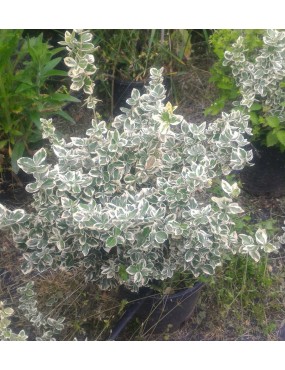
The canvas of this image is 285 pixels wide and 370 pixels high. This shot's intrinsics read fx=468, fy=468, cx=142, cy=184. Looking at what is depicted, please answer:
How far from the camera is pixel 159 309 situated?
6.89 ft

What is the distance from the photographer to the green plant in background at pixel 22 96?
233 centimetres

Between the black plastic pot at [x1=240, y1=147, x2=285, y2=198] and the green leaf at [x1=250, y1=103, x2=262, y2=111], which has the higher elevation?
the green leaf at [x1=250, y1=103, x2=262, y2=111]

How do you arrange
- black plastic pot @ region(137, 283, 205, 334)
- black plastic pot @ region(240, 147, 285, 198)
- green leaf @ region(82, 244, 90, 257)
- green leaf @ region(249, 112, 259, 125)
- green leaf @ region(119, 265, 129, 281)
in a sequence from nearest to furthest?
green leaf @ region(82, 244, 90, 257), green leaf @ region(119, 265, 129, 281), black plastic pot @ region(137, 283, 205, 334), green leaf @ region(249, 112, 259, 125), black plastic pot @ region(240, 147, 285, 198)

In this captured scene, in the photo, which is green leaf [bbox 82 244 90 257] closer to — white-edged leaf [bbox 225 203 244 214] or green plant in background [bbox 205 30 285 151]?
→ white-edged leaf [bbox 225 203 244 214]

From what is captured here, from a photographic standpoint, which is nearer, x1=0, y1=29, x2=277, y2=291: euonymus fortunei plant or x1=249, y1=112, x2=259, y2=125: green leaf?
x1=0, y1=29, x2=277, y2=291: euonymus fortunei plant

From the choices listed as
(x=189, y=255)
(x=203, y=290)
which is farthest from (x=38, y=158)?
(x=203, y=290)

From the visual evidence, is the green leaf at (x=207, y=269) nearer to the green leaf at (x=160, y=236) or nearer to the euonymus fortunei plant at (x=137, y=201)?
the euonymus fortunei plant at (x=137, y=201)

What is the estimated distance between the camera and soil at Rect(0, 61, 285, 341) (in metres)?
2.27

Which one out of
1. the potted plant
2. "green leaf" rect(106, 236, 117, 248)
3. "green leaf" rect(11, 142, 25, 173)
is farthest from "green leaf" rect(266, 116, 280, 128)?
"green leaf" rect(11, 142, 25, 173)

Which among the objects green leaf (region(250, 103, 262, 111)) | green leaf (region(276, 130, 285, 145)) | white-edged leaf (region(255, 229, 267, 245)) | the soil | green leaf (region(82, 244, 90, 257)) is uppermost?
green leaf (region(250, 103, 262, 111))

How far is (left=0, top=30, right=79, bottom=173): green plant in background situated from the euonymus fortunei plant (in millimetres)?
669

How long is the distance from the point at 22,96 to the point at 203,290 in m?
1.36

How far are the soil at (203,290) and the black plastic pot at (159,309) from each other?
0.22 ft

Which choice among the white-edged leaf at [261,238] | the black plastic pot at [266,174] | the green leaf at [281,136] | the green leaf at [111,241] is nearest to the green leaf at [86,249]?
the green leaf at [111,241]
